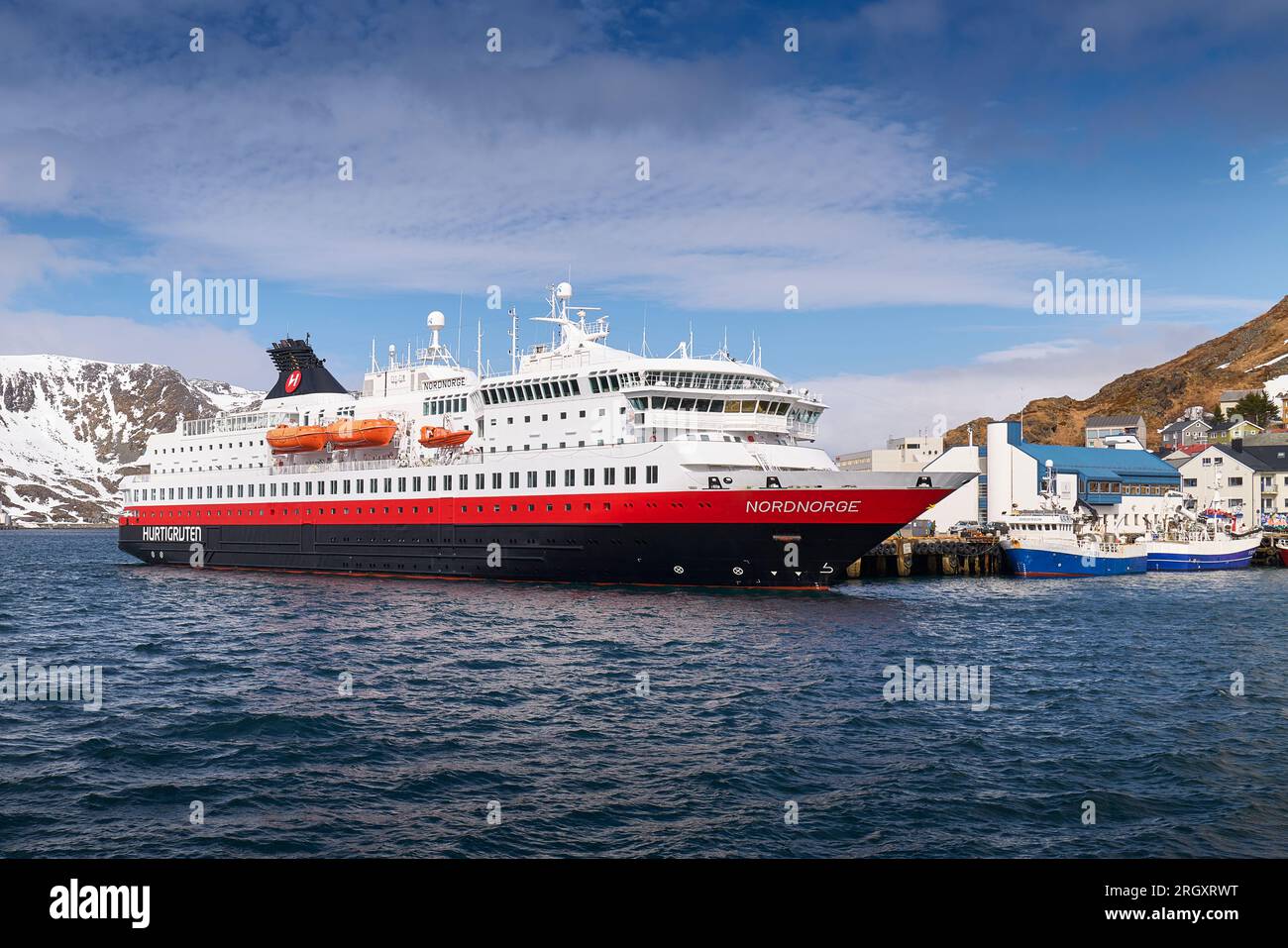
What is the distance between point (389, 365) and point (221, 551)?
16002 mm

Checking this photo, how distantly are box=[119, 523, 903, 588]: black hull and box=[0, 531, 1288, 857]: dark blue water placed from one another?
483 cm

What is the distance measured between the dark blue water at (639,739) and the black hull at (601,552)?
4829 mm

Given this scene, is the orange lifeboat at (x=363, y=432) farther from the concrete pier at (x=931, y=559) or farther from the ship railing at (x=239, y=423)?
the concrete pier at (x=931, y=559)

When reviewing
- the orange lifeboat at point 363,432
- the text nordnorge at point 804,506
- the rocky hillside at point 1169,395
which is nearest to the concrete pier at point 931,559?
the text nordnorge at point 804,506

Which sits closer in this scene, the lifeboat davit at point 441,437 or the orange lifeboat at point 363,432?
the lifeboat davit at point 441,437

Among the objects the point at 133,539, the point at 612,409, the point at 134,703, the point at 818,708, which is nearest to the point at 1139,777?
the point at 818,708

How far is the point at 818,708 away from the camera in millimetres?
19828

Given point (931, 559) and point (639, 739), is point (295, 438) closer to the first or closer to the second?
point (639, 739)

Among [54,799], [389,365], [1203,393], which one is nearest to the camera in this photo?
[54,799]

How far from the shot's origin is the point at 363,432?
51.7m

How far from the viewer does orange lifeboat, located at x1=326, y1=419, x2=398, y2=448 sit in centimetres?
5147

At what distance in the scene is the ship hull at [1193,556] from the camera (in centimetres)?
7081

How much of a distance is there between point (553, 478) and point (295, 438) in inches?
787
